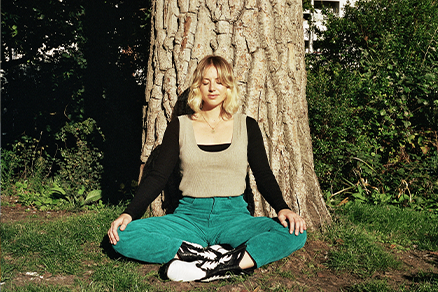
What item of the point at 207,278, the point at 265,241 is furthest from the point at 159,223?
the point at 265,241

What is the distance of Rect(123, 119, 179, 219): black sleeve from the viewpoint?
293 cm

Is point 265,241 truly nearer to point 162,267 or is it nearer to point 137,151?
point 162,267

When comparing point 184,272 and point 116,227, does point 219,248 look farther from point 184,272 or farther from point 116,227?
point 116,227

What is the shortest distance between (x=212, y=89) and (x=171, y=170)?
73cm

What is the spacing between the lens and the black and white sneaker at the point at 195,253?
274 centimetres

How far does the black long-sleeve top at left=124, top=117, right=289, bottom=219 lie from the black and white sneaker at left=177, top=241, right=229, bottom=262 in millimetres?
444

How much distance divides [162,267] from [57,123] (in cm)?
415

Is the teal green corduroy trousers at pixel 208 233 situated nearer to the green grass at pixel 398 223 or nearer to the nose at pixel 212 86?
the nose at pixel 212 86

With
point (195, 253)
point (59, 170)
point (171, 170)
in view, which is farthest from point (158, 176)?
point (59, 170)

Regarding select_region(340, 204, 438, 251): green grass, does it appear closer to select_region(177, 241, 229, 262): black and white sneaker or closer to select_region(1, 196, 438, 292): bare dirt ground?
select_region(1, 196, 438, 292): bare dirt ground

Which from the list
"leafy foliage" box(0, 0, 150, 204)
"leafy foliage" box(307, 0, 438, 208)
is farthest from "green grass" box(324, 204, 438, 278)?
"leafy foliage" box(0, 0, 150, 204)

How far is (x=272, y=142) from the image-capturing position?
358 centimetres

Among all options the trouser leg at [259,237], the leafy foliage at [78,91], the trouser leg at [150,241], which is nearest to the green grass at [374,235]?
the trouser leg at [259,237]

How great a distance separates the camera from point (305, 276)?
2.92 m
